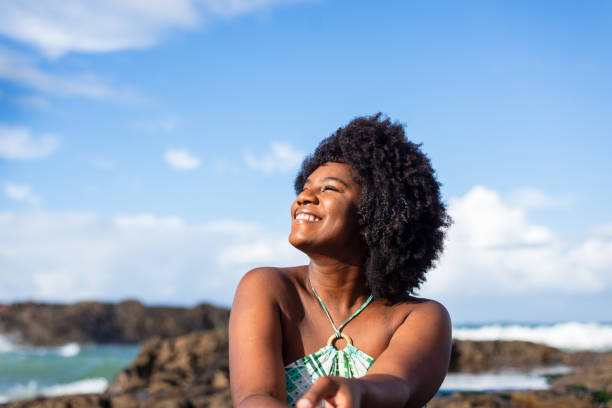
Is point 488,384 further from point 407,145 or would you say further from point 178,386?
point 407,145

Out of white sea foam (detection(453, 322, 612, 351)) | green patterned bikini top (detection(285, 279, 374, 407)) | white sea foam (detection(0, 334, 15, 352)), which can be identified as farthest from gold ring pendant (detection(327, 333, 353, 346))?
white sea foam (detection(0, 334, 15, 352))

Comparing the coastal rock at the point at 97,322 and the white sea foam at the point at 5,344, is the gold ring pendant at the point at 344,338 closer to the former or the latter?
the coastal rock at the point at 97,322

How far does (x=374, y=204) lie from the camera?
2.73 meters

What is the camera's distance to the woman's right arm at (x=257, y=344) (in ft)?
7.88

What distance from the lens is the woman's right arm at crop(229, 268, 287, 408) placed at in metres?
2.40

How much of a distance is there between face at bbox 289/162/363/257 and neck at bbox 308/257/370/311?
0.09 meters

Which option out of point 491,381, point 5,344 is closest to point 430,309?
point 491,381

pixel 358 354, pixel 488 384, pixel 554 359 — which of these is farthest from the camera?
pixel 554 359

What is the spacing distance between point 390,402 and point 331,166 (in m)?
1.08

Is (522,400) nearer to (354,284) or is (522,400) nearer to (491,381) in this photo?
(354,284)

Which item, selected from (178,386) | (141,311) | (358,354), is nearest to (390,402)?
(358,354)

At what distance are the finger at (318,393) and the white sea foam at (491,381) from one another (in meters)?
7.67

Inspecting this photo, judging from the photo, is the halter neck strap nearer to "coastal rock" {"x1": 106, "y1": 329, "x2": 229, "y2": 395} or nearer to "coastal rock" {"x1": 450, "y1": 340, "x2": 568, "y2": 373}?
"coastal rock" {"x1": 106, "y1": 329, "x2": 229, "y2": 395}

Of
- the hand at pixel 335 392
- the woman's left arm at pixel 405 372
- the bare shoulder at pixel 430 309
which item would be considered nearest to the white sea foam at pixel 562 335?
the bare shoulder at pixel 430 309
